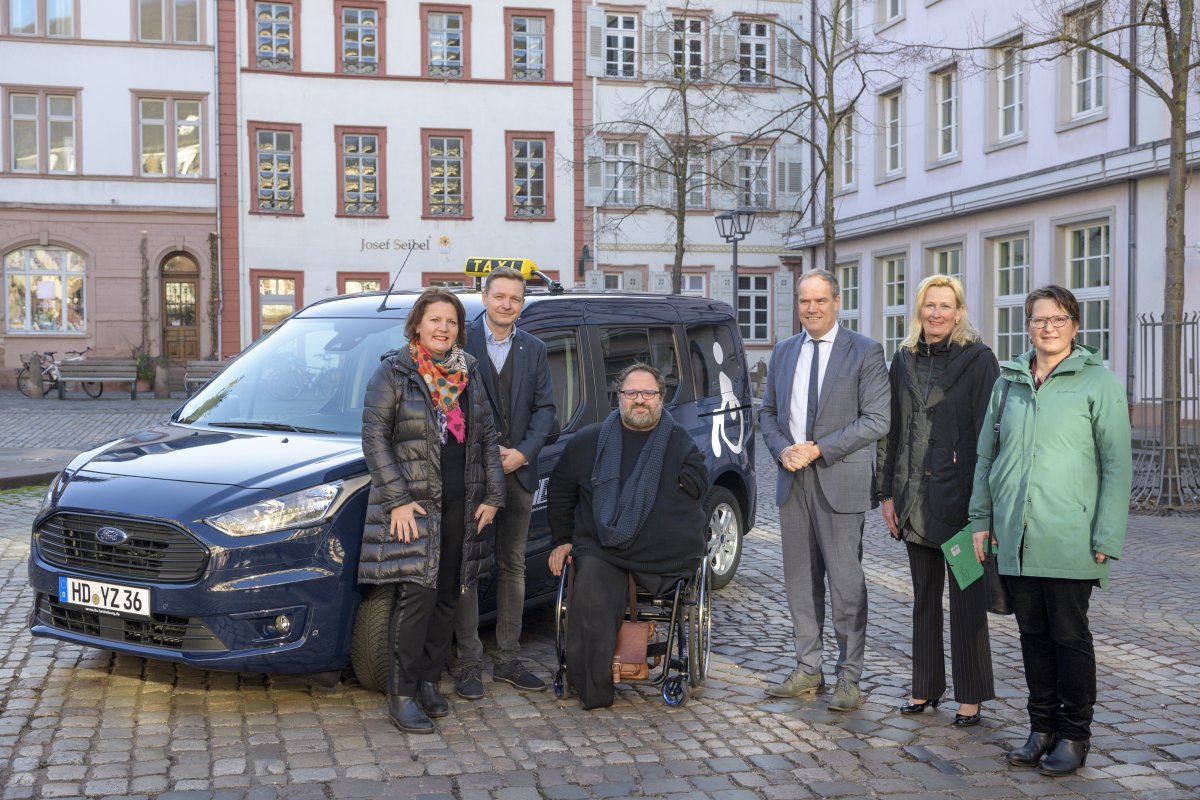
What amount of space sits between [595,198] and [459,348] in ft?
103

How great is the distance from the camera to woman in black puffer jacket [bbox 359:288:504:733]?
17.6 ft

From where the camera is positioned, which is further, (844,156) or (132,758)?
(844,156)

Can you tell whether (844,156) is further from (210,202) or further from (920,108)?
(210,202)

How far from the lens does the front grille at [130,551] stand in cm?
535

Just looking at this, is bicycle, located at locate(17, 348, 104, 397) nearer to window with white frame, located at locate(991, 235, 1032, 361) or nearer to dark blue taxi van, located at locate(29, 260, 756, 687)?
window with white frame, located at locate(991, 235, 1032, 361)

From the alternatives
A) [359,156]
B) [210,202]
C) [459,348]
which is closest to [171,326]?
[210,202]

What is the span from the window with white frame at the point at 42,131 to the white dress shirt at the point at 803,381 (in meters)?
31.9

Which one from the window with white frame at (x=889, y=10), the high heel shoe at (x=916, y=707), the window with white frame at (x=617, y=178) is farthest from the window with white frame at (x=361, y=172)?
the high heel shoe at (x=916, y=707)

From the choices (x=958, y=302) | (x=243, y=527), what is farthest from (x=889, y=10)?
(x=243, y=527)

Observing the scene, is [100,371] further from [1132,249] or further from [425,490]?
[425,490]

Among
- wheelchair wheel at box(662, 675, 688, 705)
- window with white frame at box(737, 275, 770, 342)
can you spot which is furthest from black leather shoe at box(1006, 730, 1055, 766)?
window with white frame at box(737, 275, 770, 342)

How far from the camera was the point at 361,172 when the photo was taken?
3550cm

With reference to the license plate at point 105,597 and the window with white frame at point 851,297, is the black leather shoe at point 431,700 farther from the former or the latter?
the window with white frame at point 851,297

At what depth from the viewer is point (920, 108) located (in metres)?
26.1
